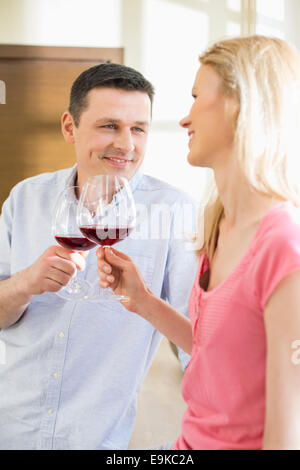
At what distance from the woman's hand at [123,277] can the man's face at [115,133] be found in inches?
16.9

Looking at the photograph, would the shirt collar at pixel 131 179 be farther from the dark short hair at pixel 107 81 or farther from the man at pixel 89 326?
the dark short hair at pixel 107 81

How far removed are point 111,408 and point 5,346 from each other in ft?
1.00

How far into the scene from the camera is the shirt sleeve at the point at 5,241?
1318mm

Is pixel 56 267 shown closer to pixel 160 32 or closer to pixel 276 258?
pixel 276 258

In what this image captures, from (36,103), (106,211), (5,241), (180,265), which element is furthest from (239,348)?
(36,103)

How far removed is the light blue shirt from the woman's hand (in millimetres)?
275

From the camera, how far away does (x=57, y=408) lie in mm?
1176

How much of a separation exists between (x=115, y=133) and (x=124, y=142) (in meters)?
0.05

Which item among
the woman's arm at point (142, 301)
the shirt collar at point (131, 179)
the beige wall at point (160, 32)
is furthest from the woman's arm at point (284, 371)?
the beige wall at point (160, 32)

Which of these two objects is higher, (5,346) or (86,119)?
(86,119)

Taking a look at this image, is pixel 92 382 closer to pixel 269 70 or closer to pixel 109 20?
pixel 269 70

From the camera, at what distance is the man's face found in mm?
1298

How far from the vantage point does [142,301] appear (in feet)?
2.98

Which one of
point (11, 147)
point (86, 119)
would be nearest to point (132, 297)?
point (86, 119)
